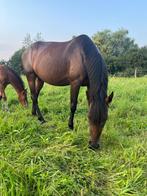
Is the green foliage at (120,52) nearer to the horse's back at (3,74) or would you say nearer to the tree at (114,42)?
the tree at (114,42)

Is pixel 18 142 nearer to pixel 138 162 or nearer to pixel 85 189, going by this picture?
pixel 85 189

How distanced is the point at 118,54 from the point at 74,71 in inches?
1786

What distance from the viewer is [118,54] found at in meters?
49.7

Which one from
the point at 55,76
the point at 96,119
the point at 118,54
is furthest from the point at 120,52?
the point at 96,119

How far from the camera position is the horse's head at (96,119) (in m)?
4.58

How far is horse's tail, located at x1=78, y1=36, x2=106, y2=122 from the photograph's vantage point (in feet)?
15.1

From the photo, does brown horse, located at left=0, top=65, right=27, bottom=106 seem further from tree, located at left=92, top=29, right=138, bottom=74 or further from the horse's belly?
tree, located at left=92, top=29, right=138, bottom=74

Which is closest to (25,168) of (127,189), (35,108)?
(127,189)

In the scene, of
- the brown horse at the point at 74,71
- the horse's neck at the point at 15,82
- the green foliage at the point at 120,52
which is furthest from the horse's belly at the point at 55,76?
the green foliage at the point at 120,52

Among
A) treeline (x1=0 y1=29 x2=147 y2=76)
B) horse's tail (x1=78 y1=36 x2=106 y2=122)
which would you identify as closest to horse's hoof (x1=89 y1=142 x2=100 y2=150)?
horse's tail (x1=78 y1=36 x2=106 y2=122)

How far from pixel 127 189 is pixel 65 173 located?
733 millimetres

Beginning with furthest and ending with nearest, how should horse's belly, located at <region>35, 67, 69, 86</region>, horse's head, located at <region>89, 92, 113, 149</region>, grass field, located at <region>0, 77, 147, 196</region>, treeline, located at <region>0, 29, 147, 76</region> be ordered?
treeline, located at <region>0, 29, 147, 76</region> < horse's belly, located at <region>35, 67, 69, 86</region> < horse's head, located at <region>89, 92, 113, 149</region> < grass field, located at <region>0, 77, 147, 196</region>

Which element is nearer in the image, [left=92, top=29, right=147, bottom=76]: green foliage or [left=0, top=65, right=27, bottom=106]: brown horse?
[left=0, top=65, right=27, bottom=106]: brown horse

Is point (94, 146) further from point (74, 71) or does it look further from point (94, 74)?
point (74, 71)
